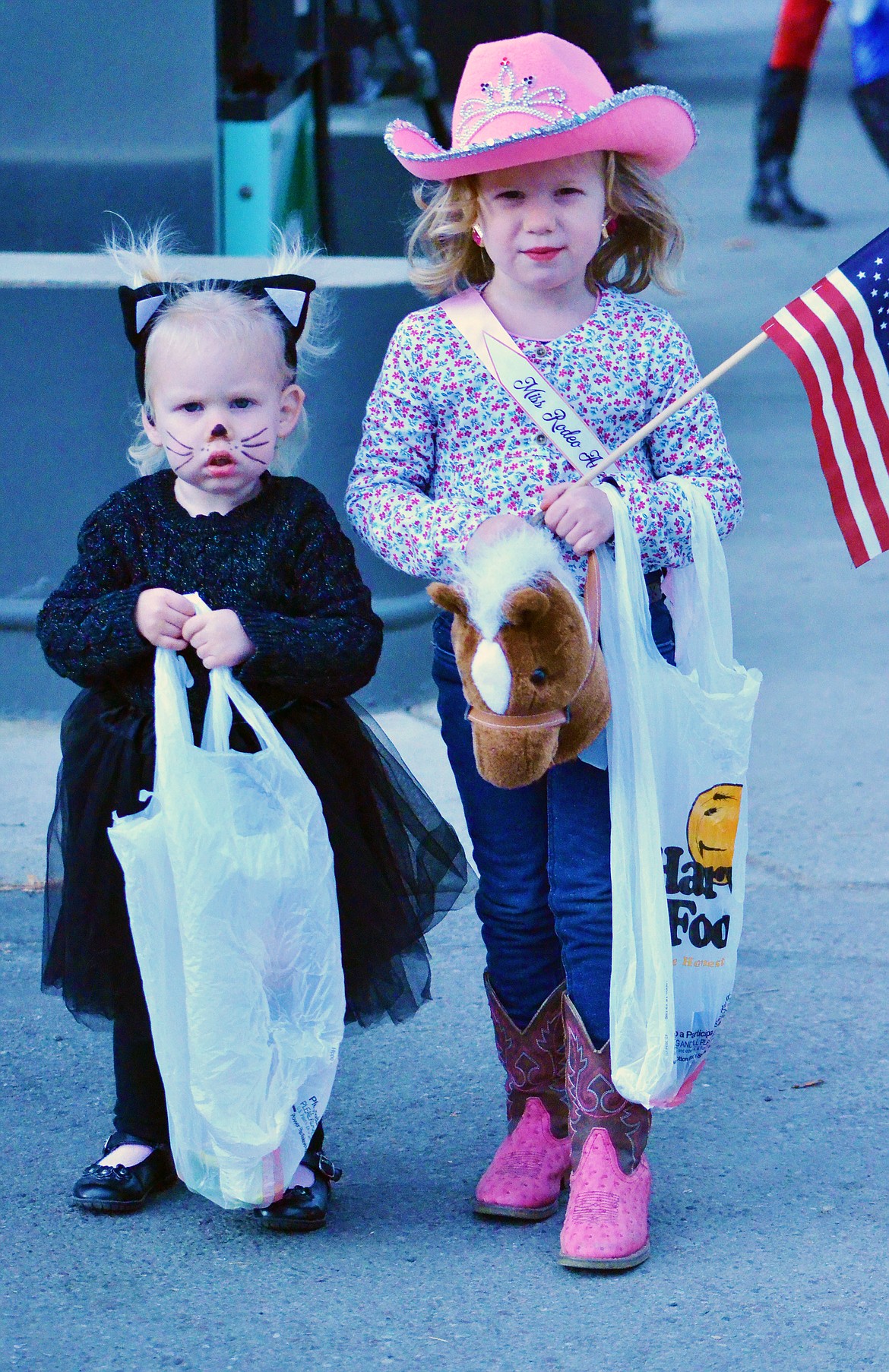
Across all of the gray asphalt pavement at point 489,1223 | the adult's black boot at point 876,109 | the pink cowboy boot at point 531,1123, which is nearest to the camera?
the gray asphalt pavement at point 489,1223

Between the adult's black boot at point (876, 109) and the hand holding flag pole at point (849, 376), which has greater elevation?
the hand holding flag pole at point (849, 376)

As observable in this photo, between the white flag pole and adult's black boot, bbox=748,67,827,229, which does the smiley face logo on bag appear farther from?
adult's black boot, bbox=748,67,827,229

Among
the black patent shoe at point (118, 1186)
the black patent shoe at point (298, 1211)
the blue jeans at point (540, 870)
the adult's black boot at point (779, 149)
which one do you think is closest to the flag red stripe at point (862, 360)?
the blue jeans at point (540, 870)

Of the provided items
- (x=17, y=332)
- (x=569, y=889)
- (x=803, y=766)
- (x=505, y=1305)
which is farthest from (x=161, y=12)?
(x=505, y=1305)

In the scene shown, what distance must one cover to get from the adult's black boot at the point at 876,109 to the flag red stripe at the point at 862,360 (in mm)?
4907

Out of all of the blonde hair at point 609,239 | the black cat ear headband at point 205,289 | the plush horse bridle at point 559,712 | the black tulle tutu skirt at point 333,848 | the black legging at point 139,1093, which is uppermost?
the blonde hair at point 609,239

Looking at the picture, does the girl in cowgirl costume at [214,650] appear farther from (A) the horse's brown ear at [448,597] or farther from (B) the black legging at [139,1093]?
(A) the horse's brown ear at [448,597]

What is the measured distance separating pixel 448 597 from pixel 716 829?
24.4 inches

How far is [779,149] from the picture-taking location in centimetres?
1143

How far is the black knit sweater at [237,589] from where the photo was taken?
2.70m

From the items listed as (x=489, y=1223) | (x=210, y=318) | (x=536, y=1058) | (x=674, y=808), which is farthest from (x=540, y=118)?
(x=489, y=1223)

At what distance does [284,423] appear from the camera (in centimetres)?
281

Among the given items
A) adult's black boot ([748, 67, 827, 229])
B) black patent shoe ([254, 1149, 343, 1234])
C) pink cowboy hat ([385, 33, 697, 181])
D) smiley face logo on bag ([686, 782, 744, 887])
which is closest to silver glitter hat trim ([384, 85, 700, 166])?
pink cowboy hat ([385, 33, 697, 181])

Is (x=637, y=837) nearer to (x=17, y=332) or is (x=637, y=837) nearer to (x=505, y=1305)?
(x=505, y=1305)
